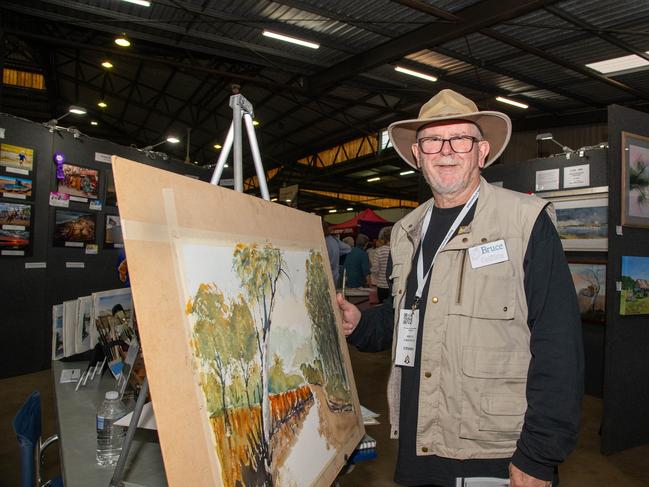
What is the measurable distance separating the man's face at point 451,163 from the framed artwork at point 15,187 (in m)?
4.17

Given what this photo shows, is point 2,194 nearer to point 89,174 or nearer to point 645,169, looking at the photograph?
point 89,174

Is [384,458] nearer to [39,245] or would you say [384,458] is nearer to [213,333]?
[213,333]

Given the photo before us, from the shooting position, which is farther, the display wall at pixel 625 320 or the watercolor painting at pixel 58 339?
the display wall at pixel 625 320

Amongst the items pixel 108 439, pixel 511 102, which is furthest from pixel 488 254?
pixel 511 102

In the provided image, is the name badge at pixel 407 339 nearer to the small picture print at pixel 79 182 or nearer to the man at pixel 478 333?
the man at pixel 478 333

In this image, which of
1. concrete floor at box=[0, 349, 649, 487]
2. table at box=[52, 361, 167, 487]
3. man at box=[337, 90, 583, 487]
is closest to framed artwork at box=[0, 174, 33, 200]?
concrete floor at box=[0, 349, 649, 487]

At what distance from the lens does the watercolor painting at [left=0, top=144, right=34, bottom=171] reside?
3.95 meters

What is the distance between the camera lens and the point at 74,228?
4539mm

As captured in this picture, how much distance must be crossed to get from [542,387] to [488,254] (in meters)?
0.36

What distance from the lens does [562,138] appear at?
8.41 metres

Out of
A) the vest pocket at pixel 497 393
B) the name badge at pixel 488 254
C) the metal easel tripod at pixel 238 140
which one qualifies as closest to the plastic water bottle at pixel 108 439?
the metal easel tripod at pixel 238 140

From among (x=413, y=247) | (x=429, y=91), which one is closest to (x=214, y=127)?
(x=429, y=91)

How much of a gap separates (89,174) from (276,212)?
4.17m

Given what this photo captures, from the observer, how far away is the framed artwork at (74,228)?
442 cm
